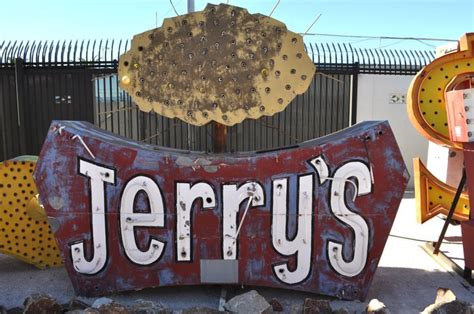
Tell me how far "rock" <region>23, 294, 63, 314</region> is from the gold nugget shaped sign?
5.29 feet

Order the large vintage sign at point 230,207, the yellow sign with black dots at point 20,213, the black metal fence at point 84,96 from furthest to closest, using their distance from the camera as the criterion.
A: the black metal fence at point 84,96 < the yellow sign with black dots at point 20,213 < the large vintage sign at point 230,207

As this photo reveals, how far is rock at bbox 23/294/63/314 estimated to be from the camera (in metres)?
3.58

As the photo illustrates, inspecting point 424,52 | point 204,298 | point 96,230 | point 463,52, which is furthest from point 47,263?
point 424,52

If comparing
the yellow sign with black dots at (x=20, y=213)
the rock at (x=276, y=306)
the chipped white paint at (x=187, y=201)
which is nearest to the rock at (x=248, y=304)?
the rock at (x=276, y=306)

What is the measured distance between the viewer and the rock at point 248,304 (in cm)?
359

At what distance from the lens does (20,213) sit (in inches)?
187

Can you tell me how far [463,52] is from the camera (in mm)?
5238

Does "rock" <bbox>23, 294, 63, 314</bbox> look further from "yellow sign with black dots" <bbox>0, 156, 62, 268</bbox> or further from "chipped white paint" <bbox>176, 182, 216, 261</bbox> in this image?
"yellow sign with black dots" <bbox>0, 156, 62, 268</bbox>

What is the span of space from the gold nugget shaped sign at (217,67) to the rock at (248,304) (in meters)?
1.37

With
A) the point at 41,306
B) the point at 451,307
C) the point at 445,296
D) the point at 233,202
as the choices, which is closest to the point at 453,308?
the point at 451,307

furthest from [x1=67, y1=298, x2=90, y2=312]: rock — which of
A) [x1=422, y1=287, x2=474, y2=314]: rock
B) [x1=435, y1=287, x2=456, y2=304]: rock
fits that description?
[x1=435, y1=287, x2=456, y2=304]: rock

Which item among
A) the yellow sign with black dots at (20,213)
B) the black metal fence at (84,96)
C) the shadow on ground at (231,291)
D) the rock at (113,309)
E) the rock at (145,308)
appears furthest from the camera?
the black metal fence at (84,96)

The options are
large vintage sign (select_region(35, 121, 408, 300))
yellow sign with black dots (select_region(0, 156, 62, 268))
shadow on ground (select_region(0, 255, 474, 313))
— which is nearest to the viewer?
large vintage sign (select_region(35, 121, 408, 300))

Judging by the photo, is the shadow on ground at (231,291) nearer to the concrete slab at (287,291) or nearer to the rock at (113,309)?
the concrete slab at (287,291)
